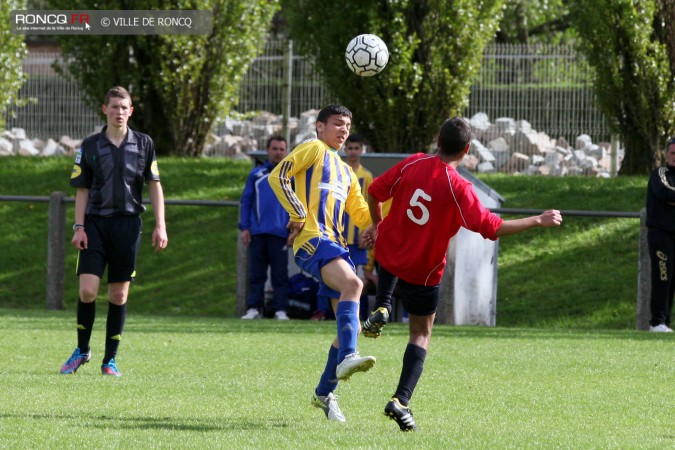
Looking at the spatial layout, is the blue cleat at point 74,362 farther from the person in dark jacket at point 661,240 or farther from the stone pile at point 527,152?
the stone pile at point 527,152

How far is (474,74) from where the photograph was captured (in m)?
22.3

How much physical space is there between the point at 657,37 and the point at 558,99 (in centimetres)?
482

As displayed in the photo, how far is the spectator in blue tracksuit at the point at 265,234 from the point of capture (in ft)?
50.7

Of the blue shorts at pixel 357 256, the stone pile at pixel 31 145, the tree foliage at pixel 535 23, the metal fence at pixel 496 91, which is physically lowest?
the blue shorts at pixel 357 256

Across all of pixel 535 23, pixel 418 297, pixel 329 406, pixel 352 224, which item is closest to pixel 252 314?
pixel 352 224

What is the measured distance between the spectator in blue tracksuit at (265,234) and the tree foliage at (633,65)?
8.08 metres

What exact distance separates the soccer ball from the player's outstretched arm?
474cm

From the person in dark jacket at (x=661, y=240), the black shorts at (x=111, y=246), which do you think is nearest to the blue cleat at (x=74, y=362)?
the black shorts at (x=111, y=246)

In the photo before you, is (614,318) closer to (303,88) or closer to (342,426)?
(342,426)

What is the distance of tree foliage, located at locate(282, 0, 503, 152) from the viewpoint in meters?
21.8

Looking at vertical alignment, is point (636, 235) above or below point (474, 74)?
below

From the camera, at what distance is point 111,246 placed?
31.0 feet

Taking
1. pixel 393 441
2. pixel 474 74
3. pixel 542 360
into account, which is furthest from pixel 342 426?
pixel 474 74

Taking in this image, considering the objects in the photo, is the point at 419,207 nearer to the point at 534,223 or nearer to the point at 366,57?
the point at 534,223
